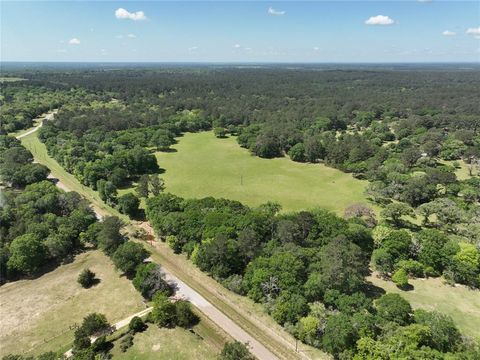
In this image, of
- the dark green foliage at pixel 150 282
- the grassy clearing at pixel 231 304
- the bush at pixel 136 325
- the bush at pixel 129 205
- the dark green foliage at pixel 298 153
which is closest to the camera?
the grassy clearing at pixel 231 304

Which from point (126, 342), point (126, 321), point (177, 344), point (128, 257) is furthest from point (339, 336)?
point (128, 257)

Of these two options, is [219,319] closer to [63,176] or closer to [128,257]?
[128,257]

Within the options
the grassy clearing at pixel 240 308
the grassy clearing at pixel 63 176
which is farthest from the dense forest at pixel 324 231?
the grassy clearing at pixel 63 176

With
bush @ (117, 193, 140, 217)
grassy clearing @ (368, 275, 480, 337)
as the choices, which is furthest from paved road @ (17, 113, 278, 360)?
bush @ (117, 193, 140, 217)

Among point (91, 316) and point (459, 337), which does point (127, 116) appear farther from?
point (459, 337)

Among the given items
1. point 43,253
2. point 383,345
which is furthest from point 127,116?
point 383,345

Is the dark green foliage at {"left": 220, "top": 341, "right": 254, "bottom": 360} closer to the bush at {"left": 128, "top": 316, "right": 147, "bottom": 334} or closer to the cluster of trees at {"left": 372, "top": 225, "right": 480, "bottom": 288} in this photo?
the bush at {"left": 128, "top": 316, "right": 147, "bottom": 334}

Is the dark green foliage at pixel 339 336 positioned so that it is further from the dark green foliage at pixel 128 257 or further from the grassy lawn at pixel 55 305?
the dark green foliage at pixel 128 257
